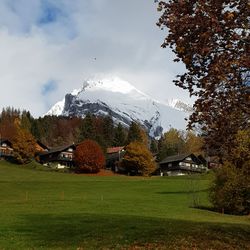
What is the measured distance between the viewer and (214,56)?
14164mm

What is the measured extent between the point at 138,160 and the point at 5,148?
159 ft

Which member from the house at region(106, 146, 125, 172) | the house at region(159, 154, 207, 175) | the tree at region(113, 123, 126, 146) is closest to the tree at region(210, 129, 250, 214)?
the house at region(159, 154, 207, 175)

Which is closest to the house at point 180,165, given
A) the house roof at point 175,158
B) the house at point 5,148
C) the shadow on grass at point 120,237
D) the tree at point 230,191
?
the house roof at point 175,158

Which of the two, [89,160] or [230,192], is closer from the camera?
[230,192]

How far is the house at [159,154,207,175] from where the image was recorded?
143375 mm

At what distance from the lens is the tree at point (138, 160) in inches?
4828

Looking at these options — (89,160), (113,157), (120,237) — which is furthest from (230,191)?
(113,157)

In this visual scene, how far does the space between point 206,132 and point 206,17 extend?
4.42 m

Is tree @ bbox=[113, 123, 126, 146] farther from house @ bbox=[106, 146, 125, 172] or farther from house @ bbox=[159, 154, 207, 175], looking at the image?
house @ bbox=[159, 154, 207, 175]

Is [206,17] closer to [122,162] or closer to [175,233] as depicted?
[175,233]

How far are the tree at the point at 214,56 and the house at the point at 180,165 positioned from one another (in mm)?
128024

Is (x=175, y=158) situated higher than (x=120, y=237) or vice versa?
(x=175, y=158)

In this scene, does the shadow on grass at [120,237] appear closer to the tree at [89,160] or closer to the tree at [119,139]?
the tree at [89,160]

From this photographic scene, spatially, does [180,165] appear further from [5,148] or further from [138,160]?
[5,148]
